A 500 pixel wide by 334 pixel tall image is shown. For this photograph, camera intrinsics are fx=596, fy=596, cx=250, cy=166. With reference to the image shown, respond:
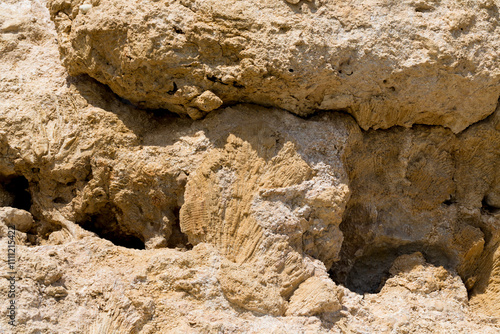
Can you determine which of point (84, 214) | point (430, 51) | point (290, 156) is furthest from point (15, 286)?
point (430, 51)

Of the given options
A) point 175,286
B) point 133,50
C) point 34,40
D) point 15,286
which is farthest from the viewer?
point 34,40

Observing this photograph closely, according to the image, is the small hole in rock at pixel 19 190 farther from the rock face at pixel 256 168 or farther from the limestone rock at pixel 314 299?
the limestone rock at pixel 314 299

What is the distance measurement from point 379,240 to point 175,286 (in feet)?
4.08

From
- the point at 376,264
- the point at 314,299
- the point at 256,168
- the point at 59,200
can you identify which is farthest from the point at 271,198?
the point at 59,200

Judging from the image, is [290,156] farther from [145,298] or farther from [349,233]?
[145,298]

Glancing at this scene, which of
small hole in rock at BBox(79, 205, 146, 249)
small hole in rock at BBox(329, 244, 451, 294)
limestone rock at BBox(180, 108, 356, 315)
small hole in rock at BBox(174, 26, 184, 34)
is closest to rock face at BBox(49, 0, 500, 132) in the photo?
small hole in rock at BBox(174, 26, 184, 34)

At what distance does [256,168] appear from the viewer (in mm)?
2920

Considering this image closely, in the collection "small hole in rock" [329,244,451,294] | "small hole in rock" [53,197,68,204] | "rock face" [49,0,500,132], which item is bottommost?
"small hole in rock" [329,244,451,294]

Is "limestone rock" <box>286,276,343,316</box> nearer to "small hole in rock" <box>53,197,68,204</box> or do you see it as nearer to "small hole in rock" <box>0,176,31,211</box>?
"small hole in rock" <box>53,197,68,204</box>

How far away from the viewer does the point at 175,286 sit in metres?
2.67

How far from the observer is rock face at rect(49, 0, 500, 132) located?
290 cm

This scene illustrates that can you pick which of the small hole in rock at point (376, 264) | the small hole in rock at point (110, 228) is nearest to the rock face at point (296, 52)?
the small hole in rock at point (110, 228)

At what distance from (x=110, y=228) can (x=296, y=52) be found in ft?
4.60

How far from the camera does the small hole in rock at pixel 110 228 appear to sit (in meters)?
3.25
